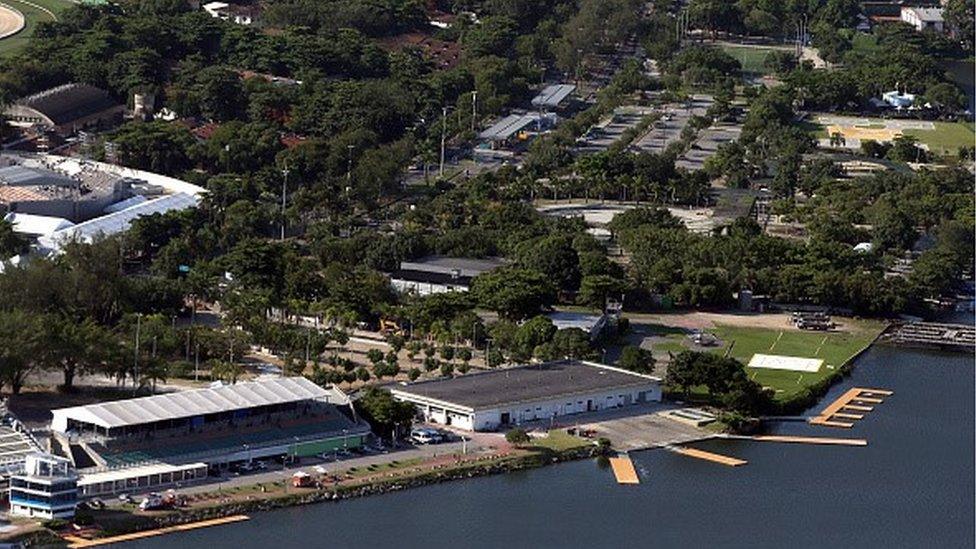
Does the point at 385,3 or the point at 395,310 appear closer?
the point at 395,310

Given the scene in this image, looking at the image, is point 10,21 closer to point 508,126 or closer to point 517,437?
point 508,126

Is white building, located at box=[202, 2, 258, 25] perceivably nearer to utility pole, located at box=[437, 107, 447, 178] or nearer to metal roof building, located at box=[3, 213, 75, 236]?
utility pole, located at box=[437, 107, 447, 178]

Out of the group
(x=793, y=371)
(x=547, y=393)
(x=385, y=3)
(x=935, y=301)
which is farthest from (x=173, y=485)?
(x=385, y=3)

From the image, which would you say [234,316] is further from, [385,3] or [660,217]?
[385,3]

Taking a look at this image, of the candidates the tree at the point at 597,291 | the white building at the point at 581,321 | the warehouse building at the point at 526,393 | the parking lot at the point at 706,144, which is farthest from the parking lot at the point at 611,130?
the warehouse building at the point at 526,393

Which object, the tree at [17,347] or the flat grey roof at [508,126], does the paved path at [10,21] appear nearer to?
the flat grey roof at [508,126]
